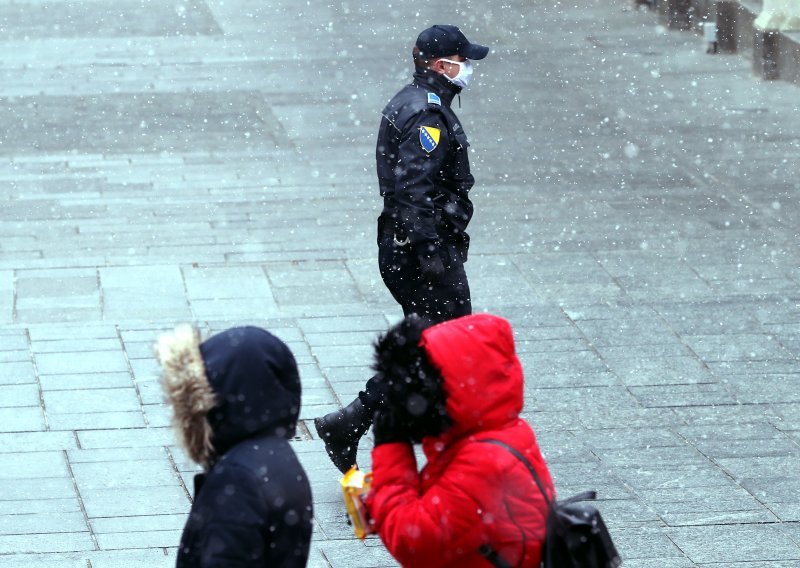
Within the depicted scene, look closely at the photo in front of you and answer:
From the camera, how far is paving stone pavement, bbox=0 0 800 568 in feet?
20.9

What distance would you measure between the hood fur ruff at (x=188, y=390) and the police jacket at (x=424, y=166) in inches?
118

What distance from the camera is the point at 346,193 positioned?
11.7 meters

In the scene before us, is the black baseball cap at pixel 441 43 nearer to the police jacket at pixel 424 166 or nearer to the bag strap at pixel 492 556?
the police jacket at pixel 424 166

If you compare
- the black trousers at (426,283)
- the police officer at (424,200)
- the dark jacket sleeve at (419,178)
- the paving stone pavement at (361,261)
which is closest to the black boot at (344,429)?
the police officer at (424,200)

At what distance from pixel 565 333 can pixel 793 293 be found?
5.71 feet

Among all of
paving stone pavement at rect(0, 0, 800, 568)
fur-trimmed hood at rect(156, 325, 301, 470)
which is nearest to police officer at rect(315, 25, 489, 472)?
paving stone pavement at rect(0, 0, 800, 568)

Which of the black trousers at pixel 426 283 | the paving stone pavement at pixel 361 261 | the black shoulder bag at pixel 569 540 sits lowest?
the paving stone pavement at pixel 361 261

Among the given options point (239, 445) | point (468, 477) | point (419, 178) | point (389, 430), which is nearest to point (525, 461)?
point (468, 477)

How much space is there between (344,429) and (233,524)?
3059 mm

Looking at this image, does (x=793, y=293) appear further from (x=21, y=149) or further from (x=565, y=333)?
(x=21, y=149)

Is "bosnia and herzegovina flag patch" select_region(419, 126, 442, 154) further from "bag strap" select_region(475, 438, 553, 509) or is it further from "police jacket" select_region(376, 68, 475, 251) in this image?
"bag strap" select_region(475, 438, 553, 509)

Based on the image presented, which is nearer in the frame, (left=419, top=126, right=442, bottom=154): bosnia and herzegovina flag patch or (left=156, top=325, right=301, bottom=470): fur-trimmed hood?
(left=156, top=325, right=301, bottom=470): fur-trimmed hood

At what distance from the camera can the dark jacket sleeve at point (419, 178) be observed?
6.27 meters

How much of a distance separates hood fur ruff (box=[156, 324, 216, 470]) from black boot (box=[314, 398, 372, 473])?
9.36 feet
